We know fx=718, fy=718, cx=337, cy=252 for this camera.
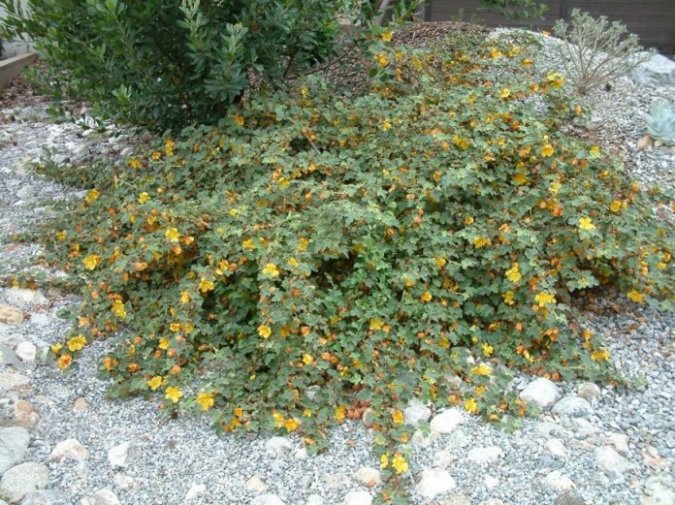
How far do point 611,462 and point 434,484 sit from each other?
562mm

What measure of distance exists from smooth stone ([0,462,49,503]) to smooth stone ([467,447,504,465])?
1.33 metres

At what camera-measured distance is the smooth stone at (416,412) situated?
2.45 metres

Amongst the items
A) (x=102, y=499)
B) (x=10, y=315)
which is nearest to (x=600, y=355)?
(x=102, y=499)

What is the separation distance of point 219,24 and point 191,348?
5.37 ft

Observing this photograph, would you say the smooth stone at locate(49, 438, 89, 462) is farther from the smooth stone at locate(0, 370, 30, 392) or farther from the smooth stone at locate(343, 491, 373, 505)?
the smooth stone at locate(343, 491, 373, 505)

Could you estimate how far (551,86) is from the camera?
3627 millimetres

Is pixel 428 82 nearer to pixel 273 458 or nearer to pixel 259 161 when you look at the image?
pixel 259 161

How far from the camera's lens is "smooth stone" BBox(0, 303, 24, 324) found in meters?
2.90

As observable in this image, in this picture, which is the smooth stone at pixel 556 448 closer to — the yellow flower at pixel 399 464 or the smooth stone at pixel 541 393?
the smooth stone at pixel 541 393

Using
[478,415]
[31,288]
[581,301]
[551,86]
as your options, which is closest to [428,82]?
[551,86]

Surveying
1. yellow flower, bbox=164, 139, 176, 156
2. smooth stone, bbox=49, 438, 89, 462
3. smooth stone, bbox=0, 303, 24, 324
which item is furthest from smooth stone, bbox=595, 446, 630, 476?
yellow flower, bbox=164, 139, 176, 156

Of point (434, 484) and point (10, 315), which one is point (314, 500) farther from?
point (10, 315)

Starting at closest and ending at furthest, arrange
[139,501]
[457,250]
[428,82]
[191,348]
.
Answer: [139,501], [191,348], [457,250], [428,82]

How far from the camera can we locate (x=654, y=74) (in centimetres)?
493
